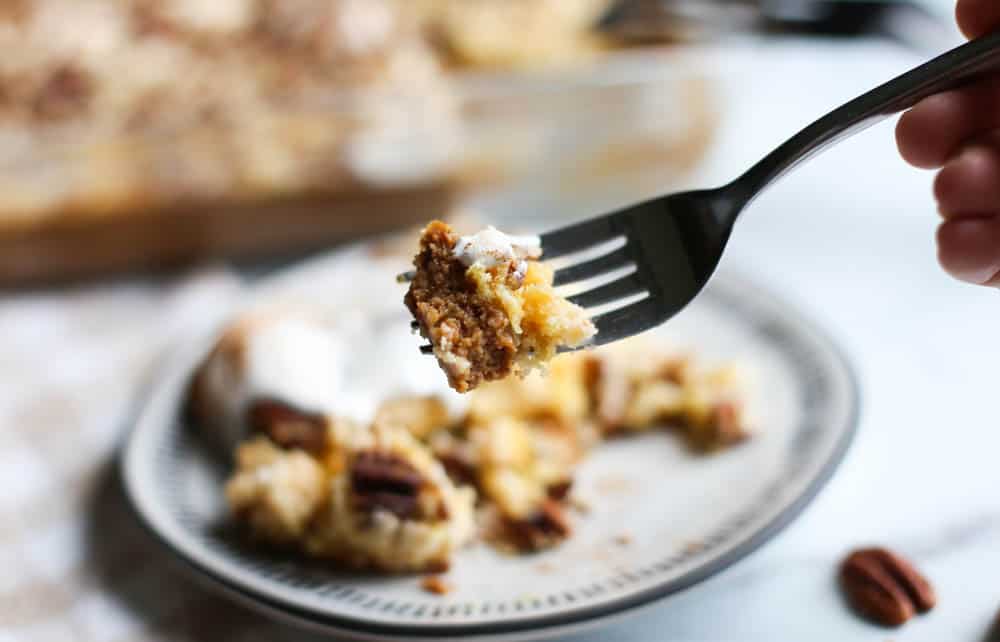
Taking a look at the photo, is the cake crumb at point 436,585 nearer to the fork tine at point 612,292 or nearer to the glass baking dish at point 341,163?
the fork tine at point 612,292

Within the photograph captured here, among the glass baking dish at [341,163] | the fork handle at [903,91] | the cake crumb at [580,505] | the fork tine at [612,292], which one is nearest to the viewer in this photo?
the fork handle at [903,91]

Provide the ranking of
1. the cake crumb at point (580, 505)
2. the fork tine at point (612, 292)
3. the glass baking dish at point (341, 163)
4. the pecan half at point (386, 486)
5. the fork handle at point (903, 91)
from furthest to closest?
the glass baking dish at point (341, 163)
the cake crumb at point (580, 505)
the pecan half at point (386, 486)
the fork tine at point (612, 292)
the fork handle at point (903, 91)

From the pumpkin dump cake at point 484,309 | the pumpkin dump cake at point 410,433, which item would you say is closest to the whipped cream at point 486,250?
the pumpkin dump cake at point 484,309

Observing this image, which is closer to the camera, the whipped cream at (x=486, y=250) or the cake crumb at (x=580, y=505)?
the whipped cream at (x=486, y=250)

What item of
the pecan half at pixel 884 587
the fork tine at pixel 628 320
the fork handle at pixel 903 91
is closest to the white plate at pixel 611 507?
the pecan half at pixel 884 587

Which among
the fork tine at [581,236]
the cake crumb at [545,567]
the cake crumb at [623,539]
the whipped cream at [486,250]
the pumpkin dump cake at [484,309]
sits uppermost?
the fork tine at [581,236]

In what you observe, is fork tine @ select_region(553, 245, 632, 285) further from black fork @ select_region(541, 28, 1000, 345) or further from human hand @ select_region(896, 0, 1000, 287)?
human hand @ select_region(896, 0, 1000, 287)

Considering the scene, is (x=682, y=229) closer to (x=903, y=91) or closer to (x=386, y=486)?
(x=903, y=91)

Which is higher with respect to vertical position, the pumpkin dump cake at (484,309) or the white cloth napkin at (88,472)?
the pumpkin dump cake at (484,309)
